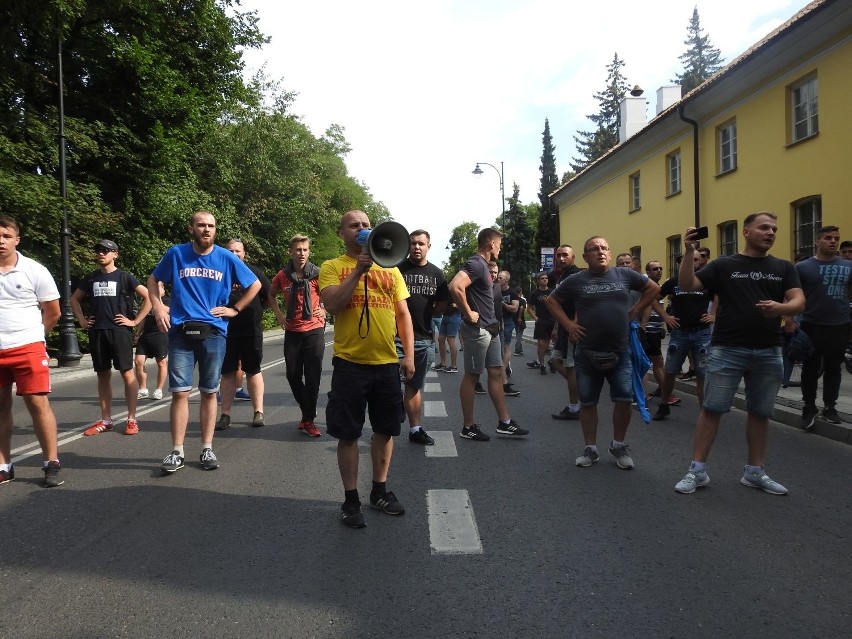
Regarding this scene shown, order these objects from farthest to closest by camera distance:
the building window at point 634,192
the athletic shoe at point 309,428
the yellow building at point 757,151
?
the building window at point 634,192 < the yellow building at point 757,151 < the athletic shoe at point 309,428

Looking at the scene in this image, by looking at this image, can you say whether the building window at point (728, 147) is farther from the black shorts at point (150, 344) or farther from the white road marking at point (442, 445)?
the black shorts at point (150, 344)

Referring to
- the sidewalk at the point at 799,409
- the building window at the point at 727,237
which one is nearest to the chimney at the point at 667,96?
the building window at the point at 727,237

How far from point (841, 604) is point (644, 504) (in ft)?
5.02

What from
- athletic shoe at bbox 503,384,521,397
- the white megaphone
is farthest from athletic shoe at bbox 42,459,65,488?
athletic shoe at bbox 503,384,521,397

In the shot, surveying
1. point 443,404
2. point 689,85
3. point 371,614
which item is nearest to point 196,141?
point 443,404

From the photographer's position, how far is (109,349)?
7.04 metres

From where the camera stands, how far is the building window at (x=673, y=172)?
22.5m

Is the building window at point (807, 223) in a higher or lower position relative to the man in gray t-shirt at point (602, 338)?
higher

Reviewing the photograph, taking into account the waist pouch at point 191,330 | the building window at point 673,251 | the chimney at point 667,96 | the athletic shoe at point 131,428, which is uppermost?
the chimney at point 667,96

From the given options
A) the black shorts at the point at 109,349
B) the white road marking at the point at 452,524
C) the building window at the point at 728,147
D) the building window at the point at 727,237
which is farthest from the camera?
the building window at the point at 727,237

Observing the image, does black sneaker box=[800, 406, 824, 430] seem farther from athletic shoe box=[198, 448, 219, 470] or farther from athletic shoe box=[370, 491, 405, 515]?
athletic shoe box=[198, 448, 219, 470]

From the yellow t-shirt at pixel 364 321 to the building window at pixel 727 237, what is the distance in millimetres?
17118

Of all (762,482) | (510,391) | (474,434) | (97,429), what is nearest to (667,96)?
(510,391)

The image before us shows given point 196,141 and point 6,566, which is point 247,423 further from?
point 196,141
